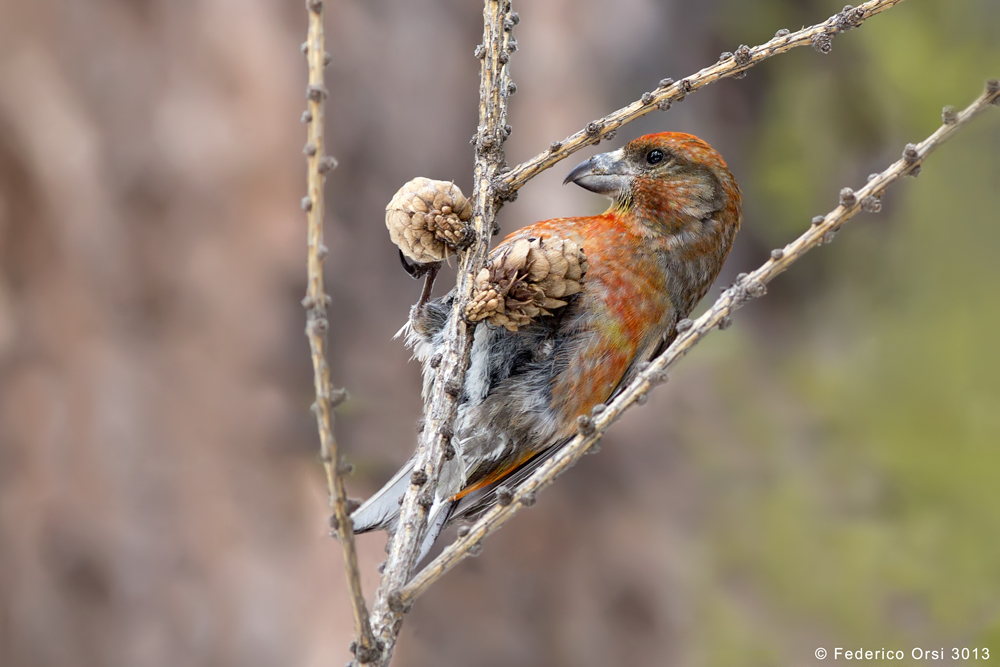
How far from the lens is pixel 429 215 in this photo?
89cm

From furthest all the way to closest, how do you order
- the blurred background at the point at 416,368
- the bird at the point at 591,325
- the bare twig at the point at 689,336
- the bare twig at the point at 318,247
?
the blurred background at the point at 416,368, the bird at the point at 591,325, the bare twig at the point at 689,336, the bare twig at the point at 318,247

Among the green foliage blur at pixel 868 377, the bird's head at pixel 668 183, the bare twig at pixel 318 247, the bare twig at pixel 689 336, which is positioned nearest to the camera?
the bare twig at pixel 318 247

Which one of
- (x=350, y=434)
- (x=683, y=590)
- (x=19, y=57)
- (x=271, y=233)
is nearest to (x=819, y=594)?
(x=683, y=590)

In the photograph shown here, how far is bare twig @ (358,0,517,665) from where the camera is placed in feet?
2.91

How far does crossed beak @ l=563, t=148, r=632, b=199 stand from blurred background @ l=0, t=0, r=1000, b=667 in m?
0.57

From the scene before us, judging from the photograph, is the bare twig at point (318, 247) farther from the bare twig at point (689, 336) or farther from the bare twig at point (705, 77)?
the bare twig at point (705, 77)

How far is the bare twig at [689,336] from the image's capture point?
0.82 m

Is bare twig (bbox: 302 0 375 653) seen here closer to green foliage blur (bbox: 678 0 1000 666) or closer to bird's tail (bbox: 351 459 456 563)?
bird's tail (bbox: 351 459 456 563)

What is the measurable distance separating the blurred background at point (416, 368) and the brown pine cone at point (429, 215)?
3.35 feet

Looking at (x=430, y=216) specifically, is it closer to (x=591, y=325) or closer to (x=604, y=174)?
(x=591, y=325)

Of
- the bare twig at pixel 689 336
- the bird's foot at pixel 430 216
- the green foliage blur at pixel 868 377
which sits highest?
the bird's foot at pixel 430 216

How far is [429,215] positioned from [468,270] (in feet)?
0.29

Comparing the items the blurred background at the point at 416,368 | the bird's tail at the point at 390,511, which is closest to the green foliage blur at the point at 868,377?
the blurred background at the point at 416,368

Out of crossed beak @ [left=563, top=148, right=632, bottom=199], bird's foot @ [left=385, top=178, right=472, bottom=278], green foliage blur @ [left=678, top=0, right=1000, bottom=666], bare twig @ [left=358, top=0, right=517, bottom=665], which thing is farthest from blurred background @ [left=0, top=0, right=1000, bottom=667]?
bird's foot @ [left=385, top=178, right=472, bottom=278]
